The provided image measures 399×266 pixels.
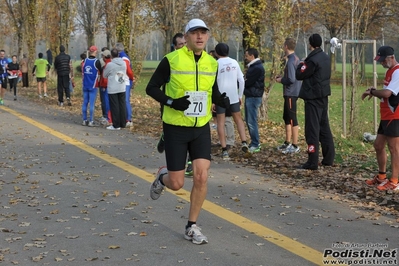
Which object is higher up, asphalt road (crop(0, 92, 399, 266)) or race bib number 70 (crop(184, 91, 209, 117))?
race bib number 70 (crop(184, 91, 209, 117))

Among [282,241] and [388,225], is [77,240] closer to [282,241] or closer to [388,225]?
[282,241]

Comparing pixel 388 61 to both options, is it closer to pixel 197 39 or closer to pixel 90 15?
pixel 197 39

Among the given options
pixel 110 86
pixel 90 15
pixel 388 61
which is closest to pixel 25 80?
pixel 110 86

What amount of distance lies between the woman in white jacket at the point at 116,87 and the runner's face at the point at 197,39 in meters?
11.0

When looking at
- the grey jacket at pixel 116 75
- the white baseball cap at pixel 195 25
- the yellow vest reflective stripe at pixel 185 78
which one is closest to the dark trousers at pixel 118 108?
the grey jacket at pixel 116 75

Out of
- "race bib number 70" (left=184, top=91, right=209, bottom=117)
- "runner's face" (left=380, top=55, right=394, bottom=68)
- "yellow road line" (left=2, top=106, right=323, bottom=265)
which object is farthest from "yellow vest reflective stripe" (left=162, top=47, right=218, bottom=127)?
"runner's face" (left=380, top=55, right=394, bottom=68)

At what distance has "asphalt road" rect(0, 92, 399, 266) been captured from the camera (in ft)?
22.6

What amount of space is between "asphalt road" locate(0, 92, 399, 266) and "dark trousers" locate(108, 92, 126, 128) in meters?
4.95

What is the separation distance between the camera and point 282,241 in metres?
7.39

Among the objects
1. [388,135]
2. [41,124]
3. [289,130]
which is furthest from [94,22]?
[388,135]

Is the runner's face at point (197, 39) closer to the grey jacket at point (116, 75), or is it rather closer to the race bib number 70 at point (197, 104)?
the race bib number 70 at point (197, 104)

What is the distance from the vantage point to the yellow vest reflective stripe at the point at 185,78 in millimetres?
7371

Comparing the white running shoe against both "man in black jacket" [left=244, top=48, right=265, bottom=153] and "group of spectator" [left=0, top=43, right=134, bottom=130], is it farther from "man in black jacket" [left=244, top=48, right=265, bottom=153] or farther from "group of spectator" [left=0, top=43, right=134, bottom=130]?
"group of spectator" [left=0, top=43, right=134, bottom=130]

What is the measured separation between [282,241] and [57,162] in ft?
21.1
